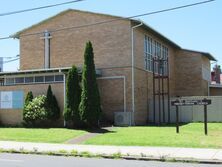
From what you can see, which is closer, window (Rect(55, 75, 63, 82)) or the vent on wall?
the vent on wall

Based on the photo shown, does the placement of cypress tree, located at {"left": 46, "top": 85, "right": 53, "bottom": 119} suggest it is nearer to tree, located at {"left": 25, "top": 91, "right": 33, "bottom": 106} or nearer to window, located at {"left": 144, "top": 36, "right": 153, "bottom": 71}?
tree, located at {"left": 25, "top": 91, "right": 33, "bottom": 106}

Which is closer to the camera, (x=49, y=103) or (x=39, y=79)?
(x=49, y=103)

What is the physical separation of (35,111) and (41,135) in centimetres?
493

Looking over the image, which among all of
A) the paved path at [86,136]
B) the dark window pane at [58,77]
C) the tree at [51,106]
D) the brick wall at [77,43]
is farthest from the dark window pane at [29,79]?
the paved path at [86,136]

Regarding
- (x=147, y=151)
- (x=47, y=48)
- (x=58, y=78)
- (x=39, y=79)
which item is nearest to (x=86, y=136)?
(x=147, y=151)

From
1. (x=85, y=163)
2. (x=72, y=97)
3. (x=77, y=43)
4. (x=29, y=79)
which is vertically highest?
(x=77, y=43)

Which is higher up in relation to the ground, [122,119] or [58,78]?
[58,78]

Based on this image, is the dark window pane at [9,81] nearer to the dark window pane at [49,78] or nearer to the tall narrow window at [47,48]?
the dark window pane at [49,78]

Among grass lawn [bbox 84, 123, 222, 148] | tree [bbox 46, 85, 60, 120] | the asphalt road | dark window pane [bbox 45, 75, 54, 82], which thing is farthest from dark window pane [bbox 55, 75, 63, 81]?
the asphalt road

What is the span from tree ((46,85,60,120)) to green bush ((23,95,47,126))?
0.93 ft

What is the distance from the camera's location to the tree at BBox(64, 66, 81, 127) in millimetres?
28297

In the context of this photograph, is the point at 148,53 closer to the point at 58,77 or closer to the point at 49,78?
the point at 58,77

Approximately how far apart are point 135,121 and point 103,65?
4843 mm

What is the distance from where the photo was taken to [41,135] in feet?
81.7
